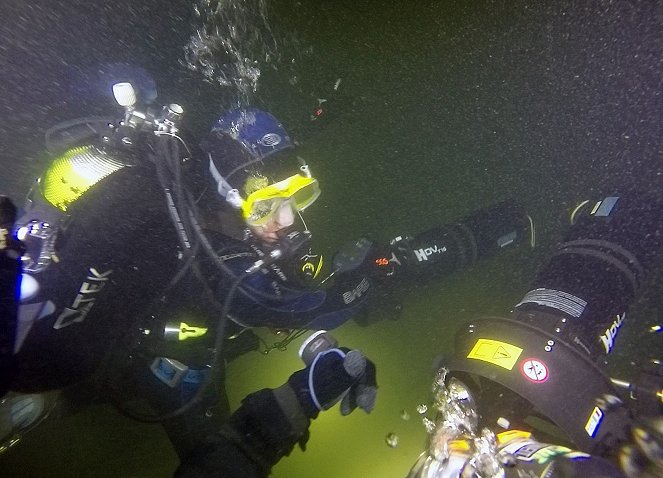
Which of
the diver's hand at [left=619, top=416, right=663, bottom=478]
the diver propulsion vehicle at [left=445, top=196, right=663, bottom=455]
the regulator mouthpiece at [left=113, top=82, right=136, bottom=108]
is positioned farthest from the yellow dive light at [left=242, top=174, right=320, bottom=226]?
the diver's hand at [left=619, top=416, right=663, bottom=478]

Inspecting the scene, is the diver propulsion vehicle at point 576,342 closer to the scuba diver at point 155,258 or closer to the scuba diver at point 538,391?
the scuba diver at point 538,391

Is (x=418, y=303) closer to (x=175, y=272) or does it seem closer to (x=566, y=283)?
(x=566, y=283)

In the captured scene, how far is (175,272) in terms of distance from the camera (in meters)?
2.02

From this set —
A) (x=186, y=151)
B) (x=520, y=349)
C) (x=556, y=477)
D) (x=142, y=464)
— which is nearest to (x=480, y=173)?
(x=520, y=349)

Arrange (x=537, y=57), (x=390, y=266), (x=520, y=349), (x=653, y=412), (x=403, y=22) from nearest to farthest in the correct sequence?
(x=653, y=412) → (x=520, y=349) → (x=390, y=266) → (x=537, y=57) → (x=403, y=22)

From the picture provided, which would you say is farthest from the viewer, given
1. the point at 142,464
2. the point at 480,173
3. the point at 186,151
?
the point at 480,173

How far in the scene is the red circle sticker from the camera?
1.66 m

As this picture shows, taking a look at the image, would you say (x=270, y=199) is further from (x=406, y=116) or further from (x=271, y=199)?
(x=406, y=116)

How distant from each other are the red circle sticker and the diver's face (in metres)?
1.36

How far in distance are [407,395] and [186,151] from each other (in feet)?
9.05

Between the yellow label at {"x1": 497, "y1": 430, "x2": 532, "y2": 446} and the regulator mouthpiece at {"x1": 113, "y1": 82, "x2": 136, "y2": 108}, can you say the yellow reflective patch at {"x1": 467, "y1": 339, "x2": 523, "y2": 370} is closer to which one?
the yellow label at {"x1": 497, "y1": 430, "x2": 532, "y2": 446}

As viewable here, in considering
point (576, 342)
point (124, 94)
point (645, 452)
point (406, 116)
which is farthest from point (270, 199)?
point (406, 116)

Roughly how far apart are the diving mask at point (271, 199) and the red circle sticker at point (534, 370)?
1376 millimetres

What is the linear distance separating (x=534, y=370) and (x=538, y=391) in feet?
0.27
